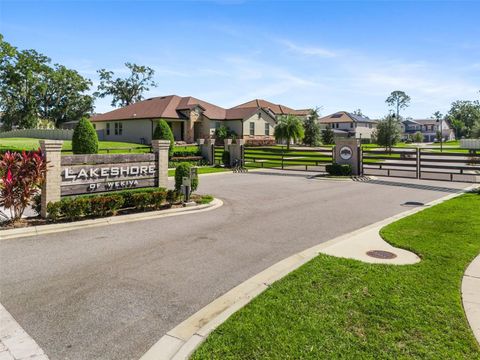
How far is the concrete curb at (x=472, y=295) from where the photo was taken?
5.02 metres

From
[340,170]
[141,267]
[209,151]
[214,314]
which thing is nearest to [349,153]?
[340,170]

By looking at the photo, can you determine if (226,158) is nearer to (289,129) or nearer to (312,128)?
(289,129)

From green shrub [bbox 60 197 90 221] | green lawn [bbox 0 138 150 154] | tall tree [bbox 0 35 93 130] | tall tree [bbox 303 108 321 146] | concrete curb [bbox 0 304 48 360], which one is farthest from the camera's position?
tall tree [bbox 0 35 93 130]

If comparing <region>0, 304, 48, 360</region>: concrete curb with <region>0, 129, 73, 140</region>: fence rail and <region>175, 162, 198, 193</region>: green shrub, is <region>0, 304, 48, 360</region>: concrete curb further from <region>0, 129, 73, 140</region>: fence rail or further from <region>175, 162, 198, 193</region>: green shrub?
<region>0, 129, 73, 140</region>: fence rail

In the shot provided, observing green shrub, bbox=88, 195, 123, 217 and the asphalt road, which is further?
green shrub, bbox=88, 195, 123, 217

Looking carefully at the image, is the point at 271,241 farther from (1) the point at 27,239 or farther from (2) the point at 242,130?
(2) the point at 242,130

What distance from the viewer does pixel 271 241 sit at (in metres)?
9.31

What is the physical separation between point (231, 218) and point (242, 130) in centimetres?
3809

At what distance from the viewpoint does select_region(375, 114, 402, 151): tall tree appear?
1919 inches

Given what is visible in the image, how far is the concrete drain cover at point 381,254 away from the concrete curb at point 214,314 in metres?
1.04

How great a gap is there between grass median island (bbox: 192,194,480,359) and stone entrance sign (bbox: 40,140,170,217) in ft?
24.6

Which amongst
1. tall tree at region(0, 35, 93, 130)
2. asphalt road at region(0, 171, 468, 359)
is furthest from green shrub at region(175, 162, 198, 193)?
tall tree at region(0, 35, 93, 130)

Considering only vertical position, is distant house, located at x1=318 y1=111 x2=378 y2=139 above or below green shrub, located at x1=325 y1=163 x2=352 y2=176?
above

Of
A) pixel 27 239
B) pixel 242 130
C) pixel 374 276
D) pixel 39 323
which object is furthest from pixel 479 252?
pixel 242 130
